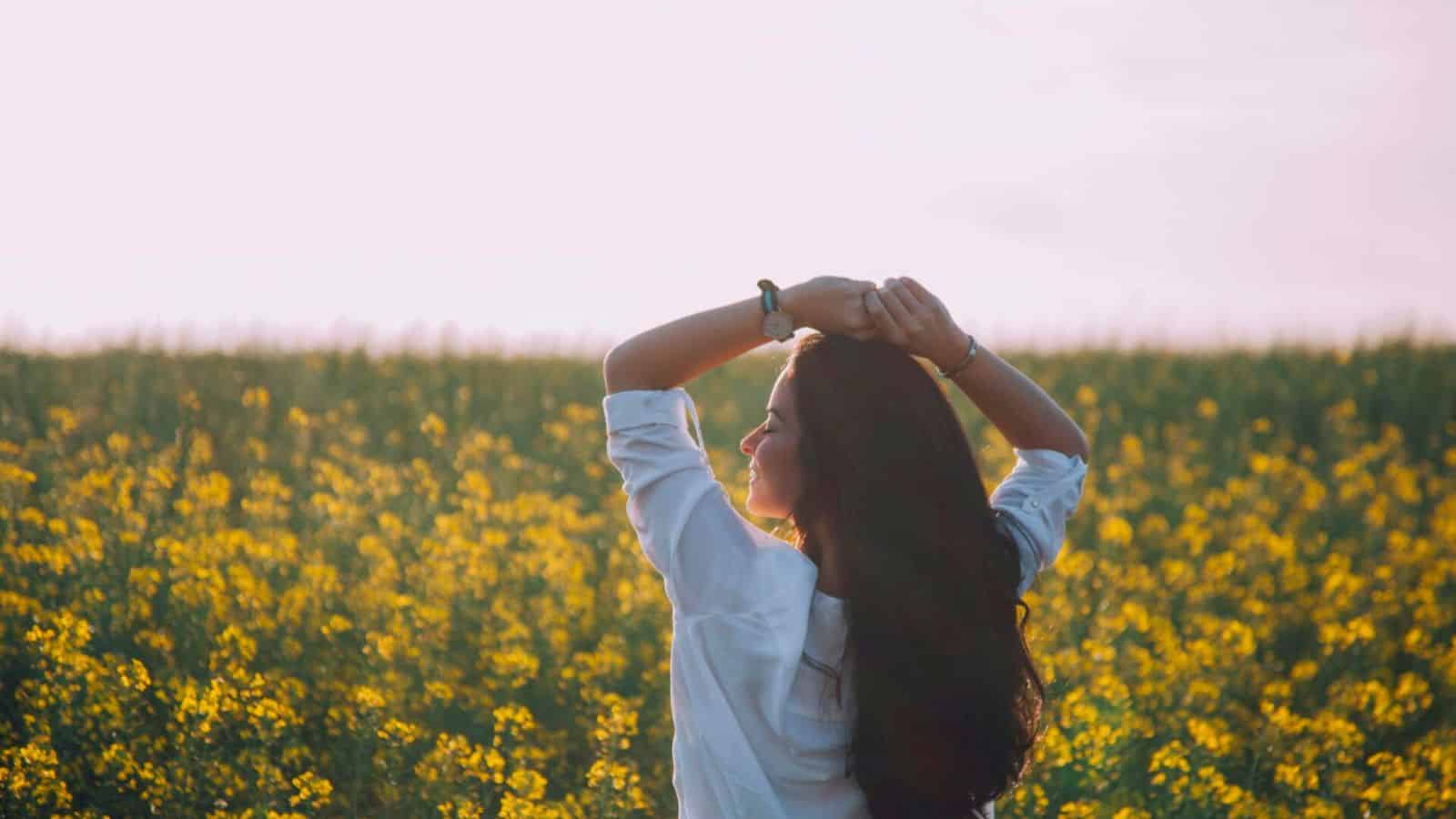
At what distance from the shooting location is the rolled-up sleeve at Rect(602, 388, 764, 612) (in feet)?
6.66

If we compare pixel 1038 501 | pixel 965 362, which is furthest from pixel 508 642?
pixel 965 362

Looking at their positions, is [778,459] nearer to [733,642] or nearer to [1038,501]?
[733,642]

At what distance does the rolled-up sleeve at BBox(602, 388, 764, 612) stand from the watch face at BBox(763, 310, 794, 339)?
0.17 metres

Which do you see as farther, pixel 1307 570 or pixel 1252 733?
pixel 1307 570

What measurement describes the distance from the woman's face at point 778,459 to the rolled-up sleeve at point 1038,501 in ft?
1.39

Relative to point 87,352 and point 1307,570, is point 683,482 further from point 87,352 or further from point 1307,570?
point 87,352

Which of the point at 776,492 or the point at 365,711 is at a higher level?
the point at 776,492

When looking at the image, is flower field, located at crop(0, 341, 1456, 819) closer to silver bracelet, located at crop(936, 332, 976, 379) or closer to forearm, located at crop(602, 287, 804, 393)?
silver bracelet, located at crop(936, 332, 976, 379)

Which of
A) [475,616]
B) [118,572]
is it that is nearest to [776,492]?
[475,616]

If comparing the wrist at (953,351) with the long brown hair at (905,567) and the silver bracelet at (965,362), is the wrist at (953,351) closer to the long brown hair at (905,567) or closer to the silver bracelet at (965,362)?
the silver bracelet at (965,362)

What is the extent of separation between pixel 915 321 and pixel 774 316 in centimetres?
24

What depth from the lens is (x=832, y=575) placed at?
2154 mm

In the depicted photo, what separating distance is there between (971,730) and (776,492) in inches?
19.4

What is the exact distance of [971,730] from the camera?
7.14 ft
